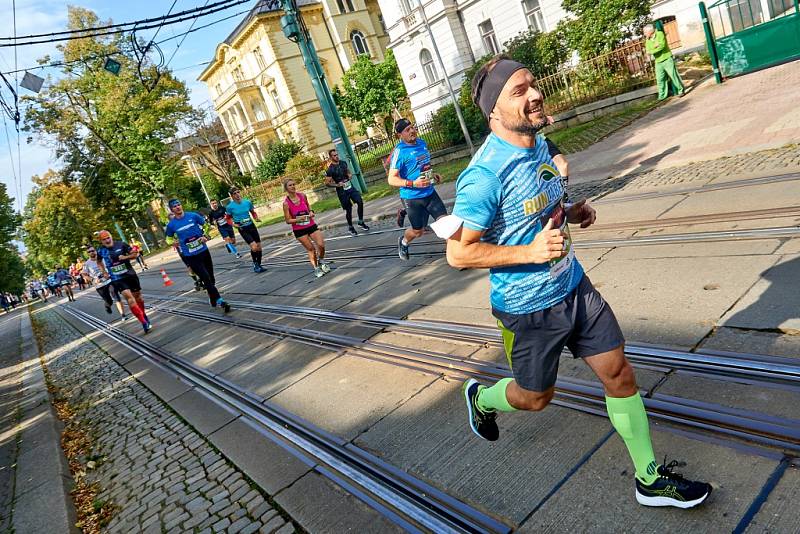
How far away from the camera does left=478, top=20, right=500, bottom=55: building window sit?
91.4ft

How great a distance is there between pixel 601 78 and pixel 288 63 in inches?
1422

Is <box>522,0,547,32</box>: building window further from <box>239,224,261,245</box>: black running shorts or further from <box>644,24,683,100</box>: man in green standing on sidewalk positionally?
<box>239,224,261,245</box>: black running shorts

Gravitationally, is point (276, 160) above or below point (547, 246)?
above

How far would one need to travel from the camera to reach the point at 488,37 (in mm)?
28078

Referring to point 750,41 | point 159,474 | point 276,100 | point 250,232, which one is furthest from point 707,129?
point 276,100

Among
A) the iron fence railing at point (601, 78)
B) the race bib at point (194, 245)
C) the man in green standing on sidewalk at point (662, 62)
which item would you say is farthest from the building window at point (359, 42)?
the race bib at point (194, 245)

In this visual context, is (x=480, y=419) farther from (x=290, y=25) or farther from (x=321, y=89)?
(x=321, y=89)

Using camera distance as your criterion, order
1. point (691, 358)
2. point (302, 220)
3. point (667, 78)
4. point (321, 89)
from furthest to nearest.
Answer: point (321, 89)
point (667, 78)
point (302, 220)
point (691, 358)

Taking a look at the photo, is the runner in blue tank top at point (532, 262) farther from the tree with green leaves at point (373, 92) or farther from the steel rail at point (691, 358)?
the tree with green leaves at point (373, 92)

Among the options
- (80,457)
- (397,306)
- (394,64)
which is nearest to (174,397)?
(80,457)

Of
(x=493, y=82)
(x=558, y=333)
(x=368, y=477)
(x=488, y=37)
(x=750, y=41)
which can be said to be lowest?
Answer: (x=368, y=477)

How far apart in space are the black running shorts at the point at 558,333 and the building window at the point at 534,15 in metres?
25.9

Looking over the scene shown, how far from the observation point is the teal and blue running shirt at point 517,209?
2301 mm

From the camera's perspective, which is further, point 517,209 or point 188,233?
point 188,233
